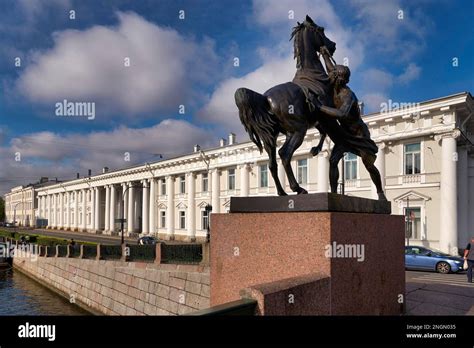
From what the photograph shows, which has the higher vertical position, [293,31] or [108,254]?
[293,31]

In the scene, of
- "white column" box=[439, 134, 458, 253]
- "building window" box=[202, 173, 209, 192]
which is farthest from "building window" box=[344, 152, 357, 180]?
"building window" box=[202, 173, 209, 192]

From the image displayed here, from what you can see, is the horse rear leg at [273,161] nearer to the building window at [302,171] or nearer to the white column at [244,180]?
the building window at [302,171]

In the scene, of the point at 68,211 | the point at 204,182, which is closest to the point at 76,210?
the point at 68,211

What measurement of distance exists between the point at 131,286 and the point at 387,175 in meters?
20.6

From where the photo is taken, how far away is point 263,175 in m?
38.4

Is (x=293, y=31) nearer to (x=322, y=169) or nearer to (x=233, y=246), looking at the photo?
(x=233, y=246)

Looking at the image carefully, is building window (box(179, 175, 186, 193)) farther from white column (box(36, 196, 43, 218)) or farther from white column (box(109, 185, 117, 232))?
white column (box(36, 196, 43, 218))

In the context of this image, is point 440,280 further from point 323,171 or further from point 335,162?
point 323,171

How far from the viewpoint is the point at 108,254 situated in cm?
1970

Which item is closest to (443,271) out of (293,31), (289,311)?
(293,31)

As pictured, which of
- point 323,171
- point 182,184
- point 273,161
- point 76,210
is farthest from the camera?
point 76,210

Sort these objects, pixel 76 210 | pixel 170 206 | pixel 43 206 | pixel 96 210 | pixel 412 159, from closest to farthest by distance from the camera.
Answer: pixel 412 159 → pixel 170 206 → pixel 96 210 → pixel 76 210 → pixel 43 206

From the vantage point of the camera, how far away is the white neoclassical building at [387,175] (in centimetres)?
2483

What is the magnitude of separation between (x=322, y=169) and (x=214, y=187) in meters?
14.3
